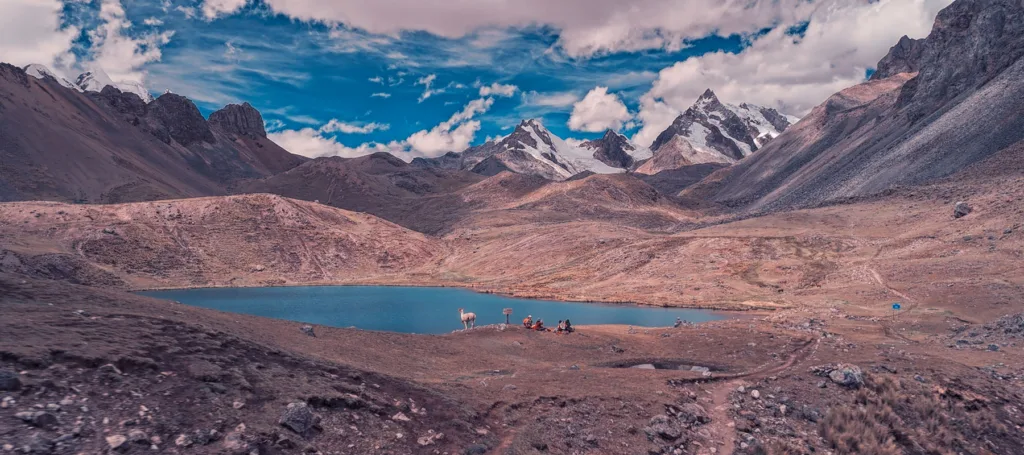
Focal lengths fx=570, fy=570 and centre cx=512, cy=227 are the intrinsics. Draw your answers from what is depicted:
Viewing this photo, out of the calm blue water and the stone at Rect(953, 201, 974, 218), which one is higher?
the stone at Rect(953, 201, 974, 218)

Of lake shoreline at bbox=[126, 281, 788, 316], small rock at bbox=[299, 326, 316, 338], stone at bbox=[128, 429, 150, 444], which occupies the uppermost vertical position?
small rock at bbox=[299, 326, 316, 338]

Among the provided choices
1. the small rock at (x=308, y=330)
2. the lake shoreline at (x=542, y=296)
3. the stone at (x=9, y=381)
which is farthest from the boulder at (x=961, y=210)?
the stone at (x=9, y=381)

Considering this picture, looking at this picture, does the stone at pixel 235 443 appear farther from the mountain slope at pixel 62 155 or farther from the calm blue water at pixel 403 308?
the mountain slope at pixel 62 155

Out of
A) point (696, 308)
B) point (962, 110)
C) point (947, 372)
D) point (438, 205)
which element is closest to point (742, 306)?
point (696, 308)

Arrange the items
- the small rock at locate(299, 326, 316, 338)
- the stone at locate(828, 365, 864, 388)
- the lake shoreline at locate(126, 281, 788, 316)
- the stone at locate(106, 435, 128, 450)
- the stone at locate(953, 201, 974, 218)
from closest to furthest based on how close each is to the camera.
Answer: the stone at locate(106, 435, 128, 450) → the stone at locate(828, 365, 864, 388) → the small rock at locate(299, 326, 316, 338) → the lake shoreline at locate(126, 281, 788, 316) → the stone at locate(953, 201, 974, 218)

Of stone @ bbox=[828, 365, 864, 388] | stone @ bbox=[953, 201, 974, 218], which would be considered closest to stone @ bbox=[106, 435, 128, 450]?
stone @ bbox=[828, 365, 864, 388]

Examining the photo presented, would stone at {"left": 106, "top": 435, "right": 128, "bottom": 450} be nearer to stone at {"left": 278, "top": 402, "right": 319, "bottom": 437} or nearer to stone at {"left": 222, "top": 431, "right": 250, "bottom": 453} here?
stone at {"left": 222, "top": 431, "right": 250, "bottom": 453}

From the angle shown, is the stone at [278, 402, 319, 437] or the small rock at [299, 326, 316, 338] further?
the small rock at [299, 326, 316, 338]
